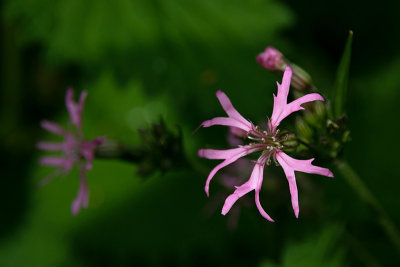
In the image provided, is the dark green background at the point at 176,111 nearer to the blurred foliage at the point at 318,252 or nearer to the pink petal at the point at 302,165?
the blurred foliage at the point at 318,252

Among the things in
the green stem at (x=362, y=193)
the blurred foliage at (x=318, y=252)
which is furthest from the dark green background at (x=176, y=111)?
the green stem at (x=362, y=193)

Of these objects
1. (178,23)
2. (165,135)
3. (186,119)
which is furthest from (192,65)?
(165,135)

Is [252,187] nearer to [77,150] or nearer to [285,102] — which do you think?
[285,102]

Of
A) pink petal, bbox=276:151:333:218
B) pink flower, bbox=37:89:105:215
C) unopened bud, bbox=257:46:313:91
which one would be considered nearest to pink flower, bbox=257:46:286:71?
unopened bud, bbox=257:46:313:91

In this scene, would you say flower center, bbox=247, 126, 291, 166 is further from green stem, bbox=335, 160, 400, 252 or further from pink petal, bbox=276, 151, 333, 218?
green stem, bbox=335, 160, 400, 252

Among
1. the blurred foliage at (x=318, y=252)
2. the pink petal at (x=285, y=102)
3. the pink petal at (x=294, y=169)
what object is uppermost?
the pink petal at (x=285, y=102)

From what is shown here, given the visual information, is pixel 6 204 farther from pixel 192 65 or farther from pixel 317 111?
pixel 317 111
